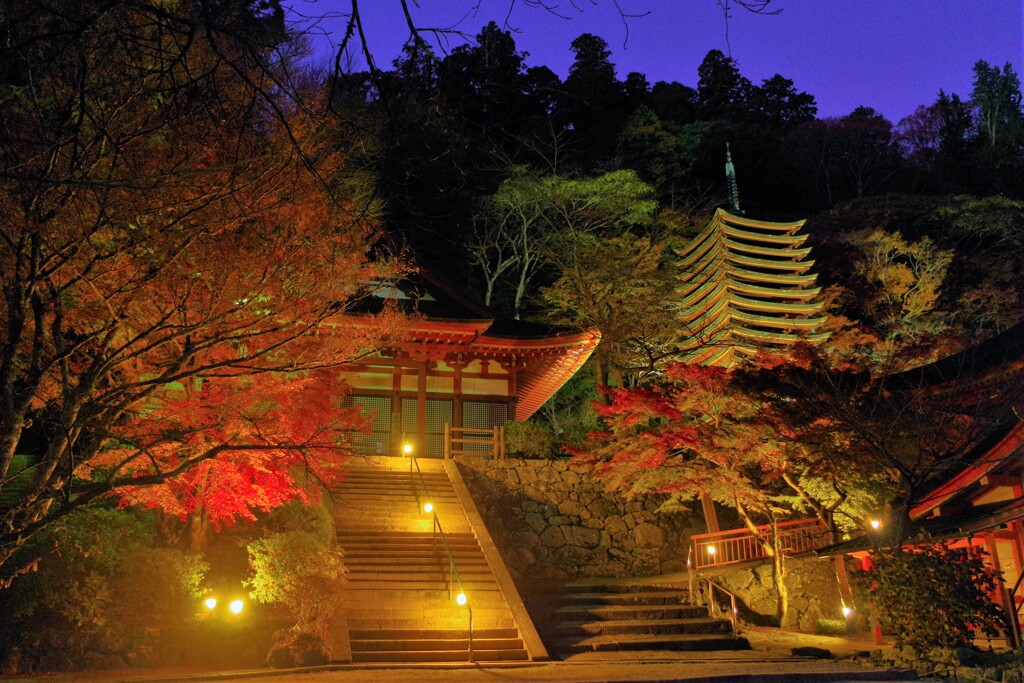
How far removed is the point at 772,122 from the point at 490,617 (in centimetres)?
4212

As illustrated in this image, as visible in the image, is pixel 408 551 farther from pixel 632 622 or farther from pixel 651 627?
pixel 651 627

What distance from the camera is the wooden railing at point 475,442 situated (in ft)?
64.1

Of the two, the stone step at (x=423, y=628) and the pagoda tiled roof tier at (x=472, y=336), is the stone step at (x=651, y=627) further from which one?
the pagoda tiled roof tier at (x=472, y=336)

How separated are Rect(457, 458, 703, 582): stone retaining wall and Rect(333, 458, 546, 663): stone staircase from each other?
73.4 inches

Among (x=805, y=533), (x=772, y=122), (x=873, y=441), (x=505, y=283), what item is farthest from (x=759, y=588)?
(x=772, y=122)

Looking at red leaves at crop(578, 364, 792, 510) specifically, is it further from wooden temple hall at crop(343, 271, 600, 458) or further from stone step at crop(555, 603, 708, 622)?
wooden temple hall at crop(343, 271, 600, 458)

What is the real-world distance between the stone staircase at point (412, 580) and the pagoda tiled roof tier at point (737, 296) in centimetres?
1049

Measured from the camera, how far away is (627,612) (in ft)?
46.5

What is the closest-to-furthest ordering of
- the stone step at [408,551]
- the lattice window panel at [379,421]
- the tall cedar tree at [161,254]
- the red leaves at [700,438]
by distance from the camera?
the tall cedar tree at [161,254]
the stone step at [408,551]
the red leaves at [700,438]
the lattice window panel at [379,421]

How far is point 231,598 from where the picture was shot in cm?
1111

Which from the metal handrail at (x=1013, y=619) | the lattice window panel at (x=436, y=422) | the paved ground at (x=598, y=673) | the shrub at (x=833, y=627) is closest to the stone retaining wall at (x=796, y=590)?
the shrub at (x=833, y=627)

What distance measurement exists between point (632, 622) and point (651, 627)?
0.34 meters

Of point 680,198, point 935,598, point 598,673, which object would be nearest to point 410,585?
point 598,673

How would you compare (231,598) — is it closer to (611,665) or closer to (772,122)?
(611,665)
